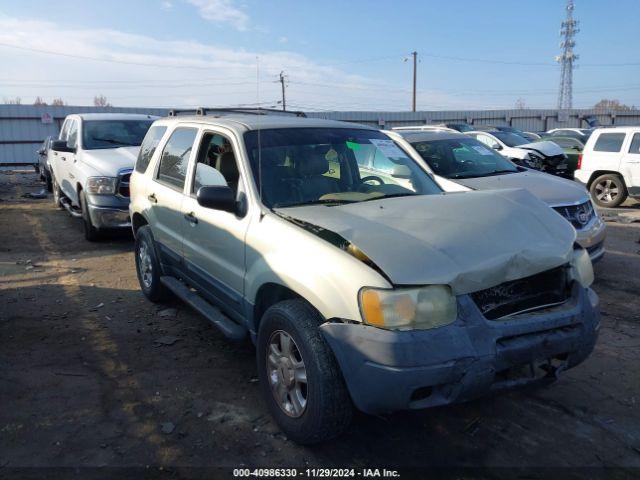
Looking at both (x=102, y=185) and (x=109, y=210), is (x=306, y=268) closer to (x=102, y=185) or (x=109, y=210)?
(x=109, y=210)

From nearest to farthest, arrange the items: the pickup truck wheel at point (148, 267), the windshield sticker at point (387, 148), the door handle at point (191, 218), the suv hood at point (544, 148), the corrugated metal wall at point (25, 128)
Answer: the door handle at point (191, 218) → the windshield sticker at point (387, 148) → the pickup truck wheel at point (148, 267) → the suv hood at point (544, 148) → the corrugated metal wall at point (25, 128)

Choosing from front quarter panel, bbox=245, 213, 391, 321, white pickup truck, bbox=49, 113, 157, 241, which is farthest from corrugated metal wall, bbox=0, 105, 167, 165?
front quarter panel, bbox=245, 213, 391, 321

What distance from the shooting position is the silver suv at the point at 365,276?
98.7 inches

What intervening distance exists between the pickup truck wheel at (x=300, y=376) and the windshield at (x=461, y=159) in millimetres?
4494

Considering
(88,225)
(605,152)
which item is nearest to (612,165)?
(605,152)

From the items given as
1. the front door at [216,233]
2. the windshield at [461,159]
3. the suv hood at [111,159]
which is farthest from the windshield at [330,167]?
the suv hood at [111,159]

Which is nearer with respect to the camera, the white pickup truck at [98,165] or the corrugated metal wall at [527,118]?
the white pickup truck at [98,165]

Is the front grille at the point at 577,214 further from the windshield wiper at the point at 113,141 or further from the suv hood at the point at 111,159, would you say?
the windshield wiper at the point at 113,141

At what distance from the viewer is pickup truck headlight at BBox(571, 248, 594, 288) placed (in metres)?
3.08

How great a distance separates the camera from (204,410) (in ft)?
11.2

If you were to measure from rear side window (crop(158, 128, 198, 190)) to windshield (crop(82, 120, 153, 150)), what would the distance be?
445 cm

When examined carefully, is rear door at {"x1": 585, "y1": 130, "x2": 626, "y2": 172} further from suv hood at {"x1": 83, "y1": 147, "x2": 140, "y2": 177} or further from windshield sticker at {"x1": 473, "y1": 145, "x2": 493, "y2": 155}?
suv hood at {"x1": 83, "y1": 147, "x2": 140, "y2": 177}

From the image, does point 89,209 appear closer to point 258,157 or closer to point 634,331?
point 258,157

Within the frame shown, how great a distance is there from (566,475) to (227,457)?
1832 mm
